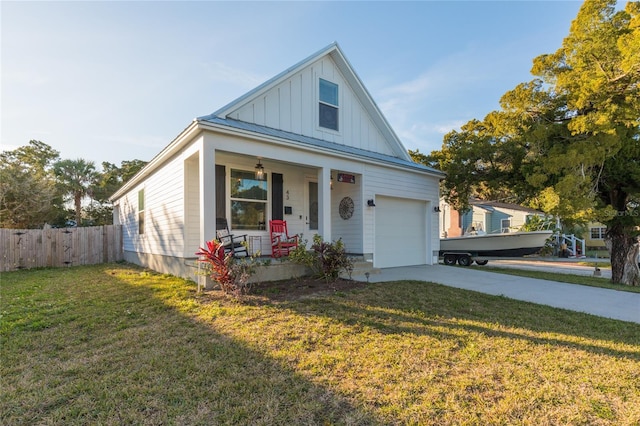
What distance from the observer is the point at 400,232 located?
960cm

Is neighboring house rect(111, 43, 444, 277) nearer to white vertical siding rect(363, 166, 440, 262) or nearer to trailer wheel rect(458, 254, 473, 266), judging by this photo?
white vertical siding rect(363, 166, 440, 262)

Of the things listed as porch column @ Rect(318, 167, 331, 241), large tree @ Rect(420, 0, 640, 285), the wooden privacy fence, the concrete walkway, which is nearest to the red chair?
porch column @ Rect(318, 167, 331, 241)

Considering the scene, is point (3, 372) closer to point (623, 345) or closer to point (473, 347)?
point (473, 347)

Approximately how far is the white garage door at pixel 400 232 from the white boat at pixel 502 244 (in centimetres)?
360

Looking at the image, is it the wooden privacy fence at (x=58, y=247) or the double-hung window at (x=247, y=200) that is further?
the wooden privacy fence at (x=58, y=247)

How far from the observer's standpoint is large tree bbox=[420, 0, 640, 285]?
6.94 meters

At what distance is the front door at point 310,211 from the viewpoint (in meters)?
9.02

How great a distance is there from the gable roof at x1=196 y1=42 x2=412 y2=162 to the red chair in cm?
284

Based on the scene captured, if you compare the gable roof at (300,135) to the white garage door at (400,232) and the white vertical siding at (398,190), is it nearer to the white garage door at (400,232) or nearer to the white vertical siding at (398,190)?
the white vertical siding at (398,190)

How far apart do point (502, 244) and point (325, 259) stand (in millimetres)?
9421

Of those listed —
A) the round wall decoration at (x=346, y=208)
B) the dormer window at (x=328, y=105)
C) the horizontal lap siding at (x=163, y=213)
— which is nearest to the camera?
the horizontal lap siding at (x=163, y=213)

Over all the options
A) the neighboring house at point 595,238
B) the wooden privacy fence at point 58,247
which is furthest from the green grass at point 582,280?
the neighboring house at point 595,238

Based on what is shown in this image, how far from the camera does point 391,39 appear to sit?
10.1m

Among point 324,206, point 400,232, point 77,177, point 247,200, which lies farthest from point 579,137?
point 77,177
